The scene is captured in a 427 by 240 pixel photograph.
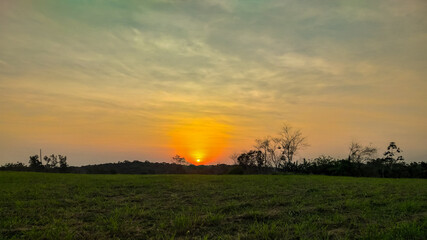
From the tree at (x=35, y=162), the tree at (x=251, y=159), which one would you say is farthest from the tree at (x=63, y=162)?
the tree at (x=251, y=159)

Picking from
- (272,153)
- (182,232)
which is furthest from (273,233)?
(272,153)

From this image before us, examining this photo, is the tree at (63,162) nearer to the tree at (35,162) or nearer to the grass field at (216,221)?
the tree at (35,162)

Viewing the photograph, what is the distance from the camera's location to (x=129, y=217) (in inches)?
329

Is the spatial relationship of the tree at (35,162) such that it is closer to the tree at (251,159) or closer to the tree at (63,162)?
the tree at (63,162)

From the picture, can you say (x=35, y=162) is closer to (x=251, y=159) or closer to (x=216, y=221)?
(x=251, y=159)

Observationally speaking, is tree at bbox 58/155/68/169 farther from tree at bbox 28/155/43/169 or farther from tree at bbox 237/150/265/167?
tree at bbox 237/150/265/167

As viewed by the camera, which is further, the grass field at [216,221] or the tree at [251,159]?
the tree at [251,159]

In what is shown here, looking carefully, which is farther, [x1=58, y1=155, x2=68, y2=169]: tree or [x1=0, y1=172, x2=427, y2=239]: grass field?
[x1=58, y1=155, x2=68, y2=169]: tree

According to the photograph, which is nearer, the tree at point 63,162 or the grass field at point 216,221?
the grass field at point 216,221

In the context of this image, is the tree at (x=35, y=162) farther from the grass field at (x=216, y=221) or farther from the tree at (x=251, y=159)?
the grass field at (x=216, y=221)

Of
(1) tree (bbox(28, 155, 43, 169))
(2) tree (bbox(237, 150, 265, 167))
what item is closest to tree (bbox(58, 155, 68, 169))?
(1) tree (bbox(28, 155, 43, 169))

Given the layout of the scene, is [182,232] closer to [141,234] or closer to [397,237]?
[141,234]

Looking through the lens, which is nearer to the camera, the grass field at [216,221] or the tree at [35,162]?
the grass field at [216,221]

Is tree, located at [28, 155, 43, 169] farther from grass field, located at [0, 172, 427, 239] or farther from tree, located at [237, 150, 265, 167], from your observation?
grass field, located at [0, 172, 427, 239]
